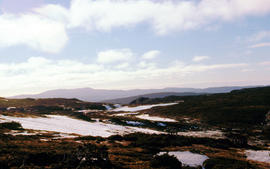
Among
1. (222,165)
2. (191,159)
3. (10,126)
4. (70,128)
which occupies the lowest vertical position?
(70,128)

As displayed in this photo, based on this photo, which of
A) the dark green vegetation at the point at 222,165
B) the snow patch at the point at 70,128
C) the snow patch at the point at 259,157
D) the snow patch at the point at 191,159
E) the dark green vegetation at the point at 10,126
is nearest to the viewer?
the dark green vegetation at the point at 222,165

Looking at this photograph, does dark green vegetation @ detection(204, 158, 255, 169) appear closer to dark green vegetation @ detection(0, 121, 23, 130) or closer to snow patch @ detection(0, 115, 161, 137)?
snow patch @ detection(0, 115, 161, 137)

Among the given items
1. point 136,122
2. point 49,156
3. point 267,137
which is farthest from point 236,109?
point 49,156

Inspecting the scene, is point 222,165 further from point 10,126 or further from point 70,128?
point 10,126

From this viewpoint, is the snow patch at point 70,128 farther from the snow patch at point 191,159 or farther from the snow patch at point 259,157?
the snow patch at point 259,157

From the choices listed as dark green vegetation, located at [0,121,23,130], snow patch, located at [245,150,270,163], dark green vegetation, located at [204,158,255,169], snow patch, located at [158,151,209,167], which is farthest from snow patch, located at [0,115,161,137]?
dark green vegetation, located at [204,158,255,169]

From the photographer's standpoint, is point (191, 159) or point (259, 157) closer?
point (191, 159)

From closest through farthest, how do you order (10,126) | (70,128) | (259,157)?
(259,157) → (10,126) → (70,128)

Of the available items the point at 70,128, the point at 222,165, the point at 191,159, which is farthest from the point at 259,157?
the point at 70,128

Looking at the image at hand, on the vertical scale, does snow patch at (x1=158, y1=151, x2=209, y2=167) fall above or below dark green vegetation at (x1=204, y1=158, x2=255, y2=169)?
below

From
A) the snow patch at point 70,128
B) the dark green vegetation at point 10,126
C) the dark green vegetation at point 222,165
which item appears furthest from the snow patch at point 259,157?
the dark green vegetation at point 10,126

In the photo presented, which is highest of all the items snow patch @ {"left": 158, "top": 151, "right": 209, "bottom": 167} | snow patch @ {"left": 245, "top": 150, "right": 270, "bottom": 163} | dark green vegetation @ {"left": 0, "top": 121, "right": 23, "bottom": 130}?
dark green vegetation @ {"left": 0, "top": 121, "right": 23, "bottom": 130}

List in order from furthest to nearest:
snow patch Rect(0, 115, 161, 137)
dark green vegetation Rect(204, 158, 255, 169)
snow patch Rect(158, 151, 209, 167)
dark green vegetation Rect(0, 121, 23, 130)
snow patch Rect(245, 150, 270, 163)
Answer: snow patch Rect(0, 115, 161, 137) < dark green vegetation Rect(0, 121, 23, 130) < snow patch Rect(245, 150, 270, 163) < snow patch Rect(158, 151, 209, 167) < dark green vegetation Rect(204, 158, 255, 169)
